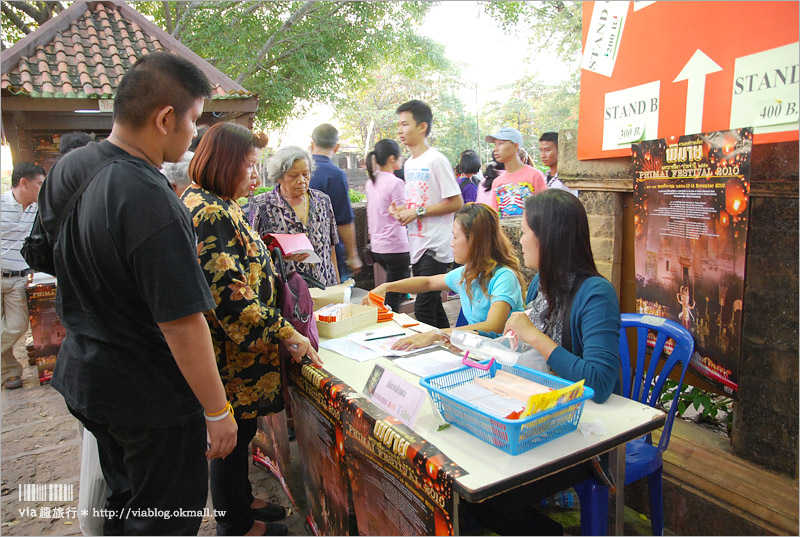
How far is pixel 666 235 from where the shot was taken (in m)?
2.37

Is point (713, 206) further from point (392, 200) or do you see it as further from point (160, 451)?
point (392, 200)

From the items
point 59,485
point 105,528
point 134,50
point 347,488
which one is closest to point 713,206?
point 347,488

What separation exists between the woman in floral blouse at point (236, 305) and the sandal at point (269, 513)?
0.52 ft

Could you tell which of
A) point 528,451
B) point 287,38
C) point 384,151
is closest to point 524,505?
point 528,451

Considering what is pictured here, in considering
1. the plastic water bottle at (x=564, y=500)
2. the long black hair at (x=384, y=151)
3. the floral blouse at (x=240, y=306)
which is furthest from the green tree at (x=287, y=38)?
the plastic water bottle at (x=564, y=500)

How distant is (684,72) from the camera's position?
2238mm

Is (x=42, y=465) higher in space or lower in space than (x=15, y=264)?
lower

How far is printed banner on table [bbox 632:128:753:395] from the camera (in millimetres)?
1988

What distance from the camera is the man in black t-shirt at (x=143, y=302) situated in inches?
51.9

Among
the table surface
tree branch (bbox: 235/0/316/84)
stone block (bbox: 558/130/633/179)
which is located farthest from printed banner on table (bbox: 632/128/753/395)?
tree branch (bbox: 235/0/316/84)

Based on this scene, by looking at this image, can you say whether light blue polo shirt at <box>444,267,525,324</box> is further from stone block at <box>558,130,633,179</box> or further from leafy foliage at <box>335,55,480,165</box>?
leafy foliage at <box>335,55,480,165</box>

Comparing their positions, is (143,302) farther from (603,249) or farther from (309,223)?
(603,249)

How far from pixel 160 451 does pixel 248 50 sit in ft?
35.2

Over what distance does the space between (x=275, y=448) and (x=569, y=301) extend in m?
1.73
